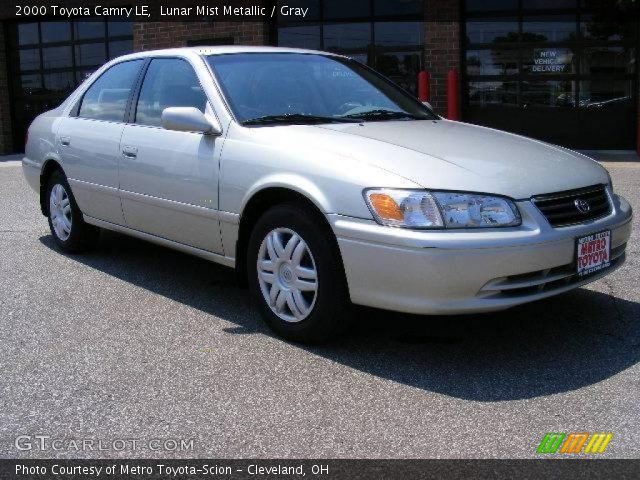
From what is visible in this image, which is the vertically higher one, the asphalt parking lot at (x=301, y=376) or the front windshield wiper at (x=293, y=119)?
the front windshield wiper at (x=293, y=119)

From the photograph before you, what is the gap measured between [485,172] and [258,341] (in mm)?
1487

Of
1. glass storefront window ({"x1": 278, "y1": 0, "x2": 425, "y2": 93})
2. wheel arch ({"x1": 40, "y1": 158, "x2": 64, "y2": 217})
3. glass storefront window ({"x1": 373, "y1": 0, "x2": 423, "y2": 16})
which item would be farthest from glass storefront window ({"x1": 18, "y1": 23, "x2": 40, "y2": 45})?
wheel arch ({"x1": 40, "y1": 158, "x2": 64, "y2": 217})

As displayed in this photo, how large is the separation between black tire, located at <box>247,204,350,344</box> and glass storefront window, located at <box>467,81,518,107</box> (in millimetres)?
9525

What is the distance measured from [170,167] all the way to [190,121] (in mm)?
439

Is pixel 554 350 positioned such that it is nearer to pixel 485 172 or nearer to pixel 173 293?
pixel 485 172

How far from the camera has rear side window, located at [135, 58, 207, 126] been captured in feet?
17.0

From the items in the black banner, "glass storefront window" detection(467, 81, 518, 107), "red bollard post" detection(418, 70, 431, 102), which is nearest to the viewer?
the black banner

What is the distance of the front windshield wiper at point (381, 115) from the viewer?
5062 mm

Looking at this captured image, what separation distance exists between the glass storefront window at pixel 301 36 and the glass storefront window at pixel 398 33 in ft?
3.56

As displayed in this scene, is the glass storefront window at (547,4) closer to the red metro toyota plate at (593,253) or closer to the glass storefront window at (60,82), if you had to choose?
the glass storefront window at (60,82)

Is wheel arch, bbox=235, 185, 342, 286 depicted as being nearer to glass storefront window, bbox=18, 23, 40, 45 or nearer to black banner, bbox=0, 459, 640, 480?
black banner, bbox=0, 459, 640, 480

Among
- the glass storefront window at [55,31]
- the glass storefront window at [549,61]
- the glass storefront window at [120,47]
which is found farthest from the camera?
the glass storefront window at [55,31]

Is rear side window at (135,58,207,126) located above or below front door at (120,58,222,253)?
above

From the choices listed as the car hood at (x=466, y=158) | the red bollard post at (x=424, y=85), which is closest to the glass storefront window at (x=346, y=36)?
the red bollard post at (x=424, y=85)
